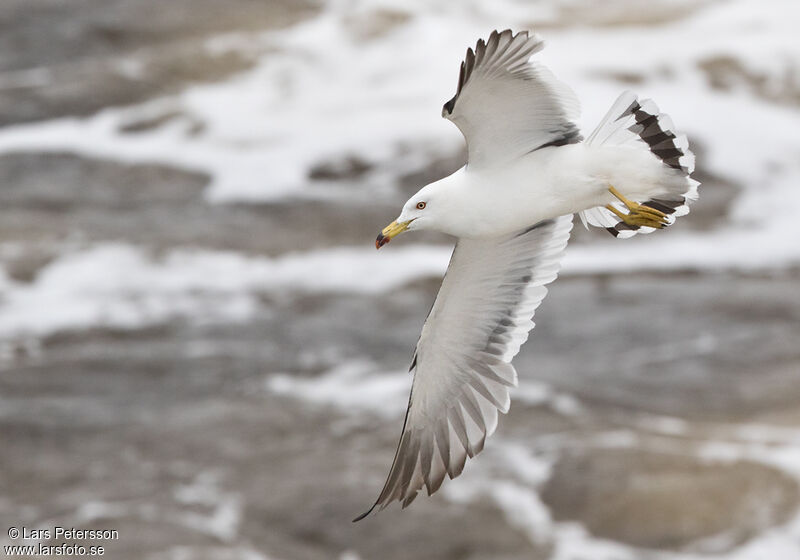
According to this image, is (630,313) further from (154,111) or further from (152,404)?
(154,111)

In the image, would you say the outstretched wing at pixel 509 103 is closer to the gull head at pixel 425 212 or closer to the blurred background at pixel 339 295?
the gull head at pixel 425 212

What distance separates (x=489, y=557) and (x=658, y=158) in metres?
7.01

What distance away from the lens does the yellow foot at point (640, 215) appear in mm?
6117

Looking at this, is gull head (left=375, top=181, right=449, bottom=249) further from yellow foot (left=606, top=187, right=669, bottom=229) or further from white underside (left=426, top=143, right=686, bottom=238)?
yellow foot (left=606, top=187, right=669, bottom=229)

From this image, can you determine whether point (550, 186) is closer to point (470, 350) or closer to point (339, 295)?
point (470, 350)

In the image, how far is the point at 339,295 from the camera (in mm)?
16766

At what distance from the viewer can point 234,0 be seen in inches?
811

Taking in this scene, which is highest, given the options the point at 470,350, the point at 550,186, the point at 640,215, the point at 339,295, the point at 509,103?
the point at 509,103

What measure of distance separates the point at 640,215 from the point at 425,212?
1.03 meters

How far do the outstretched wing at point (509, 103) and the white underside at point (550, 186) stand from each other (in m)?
0.10

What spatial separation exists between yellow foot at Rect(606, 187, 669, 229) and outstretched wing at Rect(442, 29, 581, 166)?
37cm

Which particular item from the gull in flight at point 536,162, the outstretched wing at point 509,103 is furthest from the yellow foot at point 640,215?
the outstretched wing at point 509,103

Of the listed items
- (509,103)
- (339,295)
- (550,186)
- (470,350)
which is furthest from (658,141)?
(339,295)

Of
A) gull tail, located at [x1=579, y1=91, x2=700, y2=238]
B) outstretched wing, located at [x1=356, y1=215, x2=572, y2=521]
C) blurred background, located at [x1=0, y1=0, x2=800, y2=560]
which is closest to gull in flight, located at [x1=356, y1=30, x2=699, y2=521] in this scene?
gull tail, located at [x1=579, y1=91, x2=700, y2=238]
